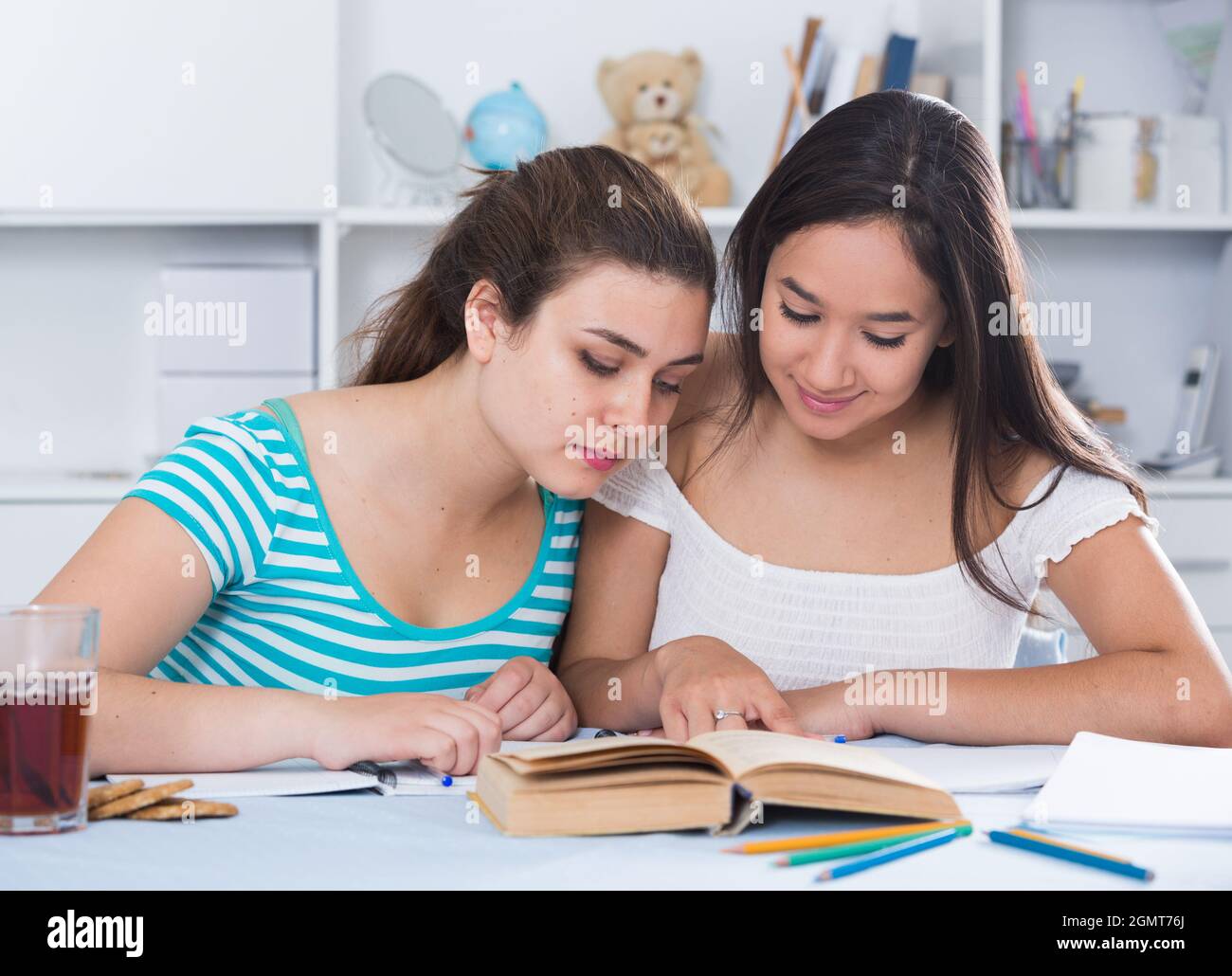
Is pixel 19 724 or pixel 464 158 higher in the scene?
pixel 464 158

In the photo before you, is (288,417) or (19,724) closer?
(19,724)

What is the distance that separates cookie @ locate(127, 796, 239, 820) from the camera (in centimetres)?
76

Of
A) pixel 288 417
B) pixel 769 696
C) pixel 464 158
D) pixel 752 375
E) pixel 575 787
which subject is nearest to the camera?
pixel 575 787

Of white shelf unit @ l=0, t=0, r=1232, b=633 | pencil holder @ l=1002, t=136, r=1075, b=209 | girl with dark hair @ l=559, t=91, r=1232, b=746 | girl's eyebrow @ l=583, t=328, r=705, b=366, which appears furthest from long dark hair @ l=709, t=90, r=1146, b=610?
pencil holder @ l=1002, t=136, r=1075, b=209

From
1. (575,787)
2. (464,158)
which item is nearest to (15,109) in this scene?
(464,158)

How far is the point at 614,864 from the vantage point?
27.0 inches

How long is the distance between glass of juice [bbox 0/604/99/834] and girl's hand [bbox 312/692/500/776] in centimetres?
18

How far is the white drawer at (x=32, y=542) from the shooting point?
7.44 feet

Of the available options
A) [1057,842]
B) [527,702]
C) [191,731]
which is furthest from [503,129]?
[1057,842]

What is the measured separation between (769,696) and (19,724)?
20.9 inches

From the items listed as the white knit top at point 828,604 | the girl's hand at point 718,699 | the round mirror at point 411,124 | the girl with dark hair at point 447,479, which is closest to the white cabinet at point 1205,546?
the white knit top at point 828,604

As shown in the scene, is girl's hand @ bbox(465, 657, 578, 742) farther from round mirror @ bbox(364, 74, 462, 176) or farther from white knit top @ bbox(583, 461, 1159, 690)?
round mirror @ bbox(364, 74, 462, 176)

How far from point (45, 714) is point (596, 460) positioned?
527 millimetres
